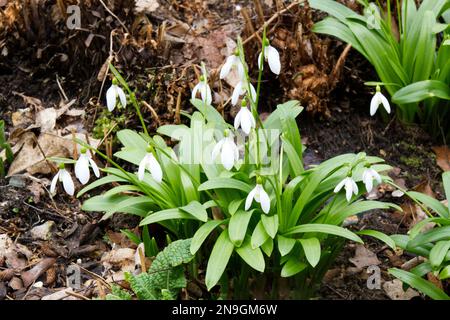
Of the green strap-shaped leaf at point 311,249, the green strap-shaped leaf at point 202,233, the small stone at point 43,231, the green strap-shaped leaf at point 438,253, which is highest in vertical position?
the green strap-shaped leaf at point 202,233

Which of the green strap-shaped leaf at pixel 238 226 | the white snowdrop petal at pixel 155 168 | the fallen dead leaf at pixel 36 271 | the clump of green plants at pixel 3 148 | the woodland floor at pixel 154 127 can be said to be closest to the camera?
the white snowdrop petal at pixel 155 168

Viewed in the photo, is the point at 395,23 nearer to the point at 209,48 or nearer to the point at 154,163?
the point at 209,48

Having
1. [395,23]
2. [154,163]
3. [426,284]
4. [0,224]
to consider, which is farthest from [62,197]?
[395,23]

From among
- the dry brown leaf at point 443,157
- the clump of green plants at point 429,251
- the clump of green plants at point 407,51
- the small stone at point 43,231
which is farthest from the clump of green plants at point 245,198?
the dry brown leaf at point 443,157

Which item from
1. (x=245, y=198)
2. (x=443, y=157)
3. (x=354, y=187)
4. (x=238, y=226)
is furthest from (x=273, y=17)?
(x=238, y=226)

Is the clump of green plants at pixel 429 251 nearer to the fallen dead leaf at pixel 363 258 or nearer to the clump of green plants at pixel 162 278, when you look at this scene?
the fallen dead leaf at pixel 363 258

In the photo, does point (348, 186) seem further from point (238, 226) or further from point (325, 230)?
point (238, 226)

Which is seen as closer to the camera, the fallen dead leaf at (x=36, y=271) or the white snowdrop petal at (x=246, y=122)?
the white snowdrop petal at (x=246, y=122)
